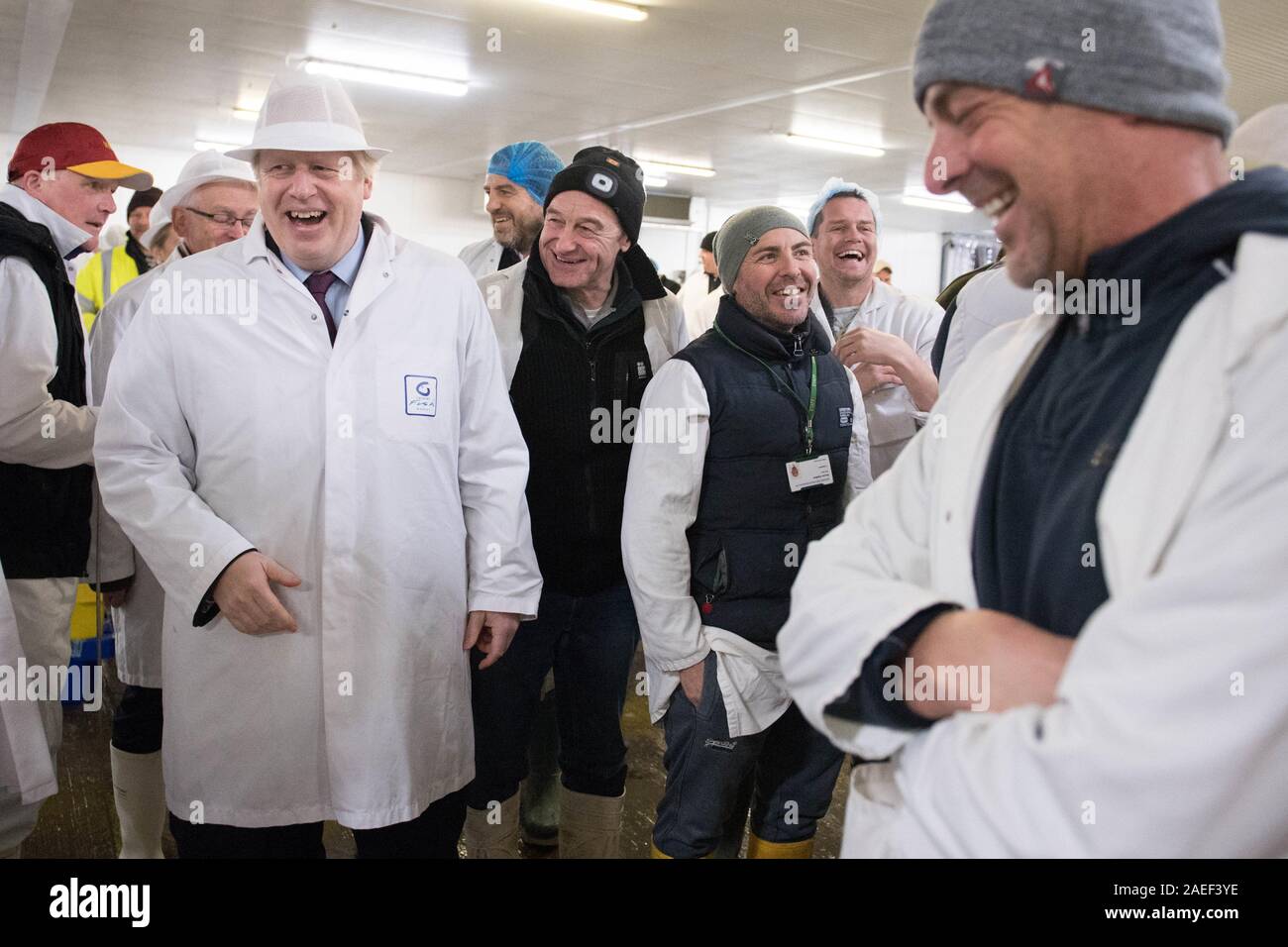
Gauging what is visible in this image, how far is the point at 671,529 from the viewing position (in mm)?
2326

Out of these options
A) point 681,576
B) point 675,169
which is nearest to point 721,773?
point 681,576

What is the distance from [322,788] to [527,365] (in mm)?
1161

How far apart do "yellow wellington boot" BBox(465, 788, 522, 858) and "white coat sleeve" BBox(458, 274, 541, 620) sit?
29.1 inches

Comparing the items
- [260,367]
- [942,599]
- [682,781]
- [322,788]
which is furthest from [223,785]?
[942,599]

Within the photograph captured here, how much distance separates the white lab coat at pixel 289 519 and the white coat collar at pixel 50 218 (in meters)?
1.15

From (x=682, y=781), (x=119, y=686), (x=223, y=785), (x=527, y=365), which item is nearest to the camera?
(x=223, y=785)

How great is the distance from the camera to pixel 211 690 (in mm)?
1980

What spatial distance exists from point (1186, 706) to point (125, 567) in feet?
9.23

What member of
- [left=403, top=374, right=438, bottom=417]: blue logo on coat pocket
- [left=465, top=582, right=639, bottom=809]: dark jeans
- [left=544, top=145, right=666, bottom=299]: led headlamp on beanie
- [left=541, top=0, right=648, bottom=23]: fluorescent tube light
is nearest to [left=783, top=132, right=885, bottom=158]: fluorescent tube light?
[left=541, top=0, right=648, bottom=23]: fluorescent tube light

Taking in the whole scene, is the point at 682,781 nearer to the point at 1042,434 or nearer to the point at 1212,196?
the point at 1042,434

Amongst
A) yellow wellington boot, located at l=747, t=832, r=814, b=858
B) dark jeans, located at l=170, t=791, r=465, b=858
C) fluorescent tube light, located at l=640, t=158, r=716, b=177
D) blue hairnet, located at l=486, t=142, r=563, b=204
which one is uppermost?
fluorescent tube light, located at l=640, t=158, r=716, b=177

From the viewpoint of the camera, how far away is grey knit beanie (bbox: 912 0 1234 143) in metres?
0.85

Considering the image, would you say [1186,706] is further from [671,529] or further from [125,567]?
[125,567]

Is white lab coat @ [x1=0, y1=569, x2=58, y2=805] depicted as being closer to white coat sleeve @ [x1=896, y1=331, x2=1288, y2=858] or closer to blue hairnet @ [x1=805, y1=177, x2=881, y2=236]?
white coat sleeve @ [x1=896, y1=331, x2=1288, y2=858]
